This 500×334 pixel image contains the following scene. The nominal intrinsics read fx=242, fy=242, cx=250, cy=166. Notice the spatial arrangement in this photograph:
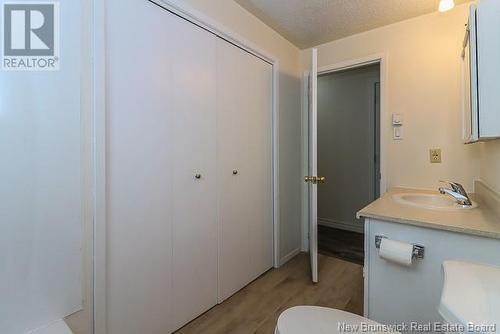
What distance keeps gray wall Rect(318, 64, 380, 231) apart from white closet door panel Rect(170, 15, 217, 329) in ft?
7.41

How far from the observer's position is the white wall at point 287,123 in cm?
222

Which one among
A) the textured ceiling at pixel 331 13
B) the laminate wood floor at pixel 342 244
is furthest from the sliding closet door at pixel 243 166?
the laminate wood floor at pixel 342 244

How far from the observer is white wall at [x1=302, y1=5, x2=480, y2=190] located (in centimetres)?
194

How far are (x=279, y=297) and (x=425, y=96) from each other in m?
2.07

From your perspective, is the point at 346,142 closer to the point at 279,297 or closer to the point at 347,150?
the point at 347,150

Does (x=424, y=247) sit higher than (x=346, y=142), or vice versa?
(x=346, y=142)

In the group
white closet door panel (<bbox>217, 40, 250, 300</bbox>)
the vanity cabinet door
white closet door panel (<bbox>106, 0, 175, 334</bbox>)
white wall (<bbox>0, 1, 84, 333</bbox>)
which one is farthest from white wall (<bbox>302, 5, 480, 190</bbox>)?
white wall (<bbox>0, 1, 84, 333</bbox>)

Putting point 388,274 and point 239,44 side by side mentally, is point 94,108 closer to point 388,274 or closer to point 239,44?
point 239,44

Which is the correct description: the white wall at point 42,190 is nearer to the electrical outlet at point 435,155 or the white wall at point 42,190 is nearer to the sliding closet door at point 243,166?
the sliding closet door at point 243,166

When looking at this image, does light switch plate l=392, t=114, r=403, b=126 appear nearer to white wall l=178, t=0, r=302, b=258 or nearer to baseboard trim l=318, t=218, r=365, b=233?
white wall l=178, t=0, r=302, b=258

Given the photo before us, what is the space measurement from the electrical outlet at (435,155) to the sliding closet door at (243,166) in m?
1.37

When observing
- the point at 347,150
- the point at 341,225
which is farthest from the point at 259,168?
the point at 341,225

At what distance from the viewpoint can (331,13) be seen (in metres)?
2.02

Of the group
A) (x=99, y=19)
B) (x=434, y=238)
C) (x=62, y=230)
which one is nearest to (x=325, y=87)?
(x=434, y=238)
